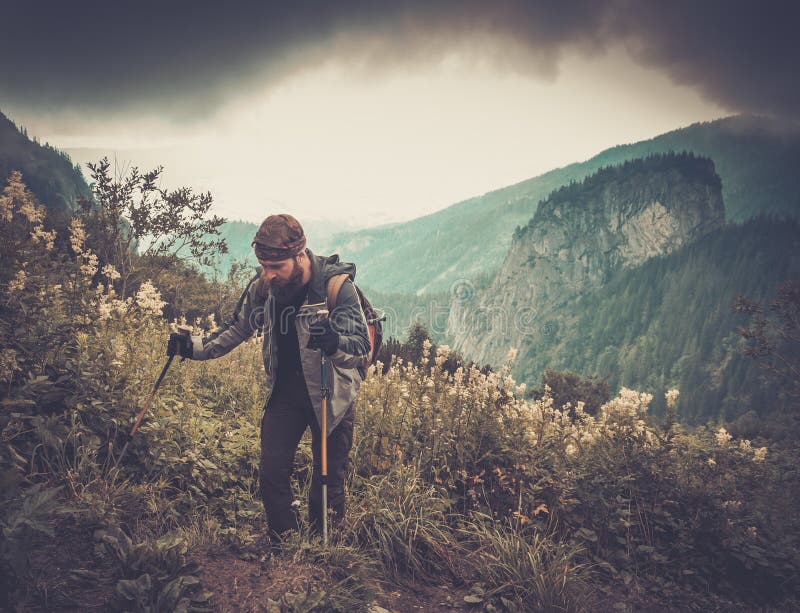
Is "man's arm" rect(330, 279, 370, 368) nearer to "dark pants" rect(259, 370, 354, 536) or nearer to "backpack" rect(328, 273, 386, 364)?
"backpack" rect(328, 273, 386, 364)

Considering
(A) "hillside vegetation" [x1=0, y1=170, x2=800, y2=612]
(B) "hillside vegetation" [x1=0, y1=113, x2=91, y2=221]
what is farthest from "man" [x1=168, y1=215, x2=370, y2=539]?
(B) "hillside vegetation" [x1=0, y1=113, x2=91, y2=221]

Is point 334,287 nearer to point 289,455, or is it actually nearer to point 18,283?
point 289,455

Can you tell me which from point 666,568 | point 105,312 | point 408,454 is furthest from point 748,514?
point 105,312

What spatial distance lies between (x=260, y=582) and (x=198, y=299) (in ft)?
105

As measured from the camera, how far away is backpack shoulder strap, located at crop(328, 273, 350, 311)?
12.1ft

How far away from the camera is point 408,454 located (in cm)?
509

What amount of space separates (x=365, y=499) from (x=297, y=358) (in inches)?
64.8

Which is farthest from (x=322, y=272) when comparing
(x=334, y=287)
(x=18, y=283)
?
(x=18, y=283)

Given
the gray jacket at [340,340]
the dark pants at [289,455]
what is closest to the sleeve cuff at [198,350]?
the gray jacket at [340,340]

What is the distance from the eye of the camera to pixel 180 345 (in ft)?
12.9

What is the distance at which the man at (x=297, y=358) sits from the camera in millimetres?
3561

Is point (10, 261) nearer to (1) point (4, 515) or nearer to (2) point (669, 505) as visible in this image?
(1) point (4, 515)

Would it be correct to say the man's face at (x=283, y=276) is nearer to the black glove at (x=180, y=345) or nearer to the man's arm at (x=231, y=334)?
the man's arm at (x=231, y=334)

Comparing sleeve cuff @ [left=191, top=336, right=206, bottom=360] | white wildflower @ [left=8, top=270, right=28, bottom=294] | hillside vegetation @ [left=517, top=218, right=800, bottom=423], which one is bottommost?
hillside vegetation @ [left=517, top=218, right=800, bottom=423]
